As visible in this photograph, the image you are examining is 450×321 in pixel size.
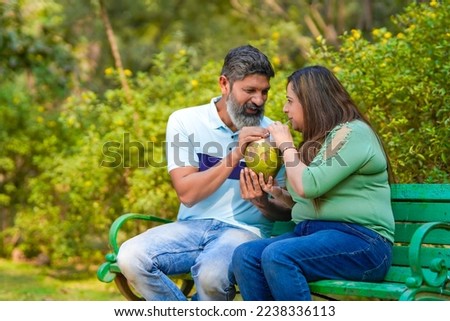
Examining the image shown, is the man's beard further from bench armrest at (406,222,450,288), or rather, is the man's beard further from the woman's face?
bench armrest at (406,222,450,288)

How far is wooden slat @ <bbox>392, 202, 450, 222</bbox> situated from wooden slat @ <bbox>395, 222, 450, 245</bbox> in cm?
4

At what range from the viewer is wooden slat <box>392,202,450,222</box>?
13.4 ft

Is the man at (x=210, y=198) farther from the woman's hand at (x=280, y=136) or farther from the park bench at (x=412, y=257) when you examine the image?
the park bench at (x=412, y=257)

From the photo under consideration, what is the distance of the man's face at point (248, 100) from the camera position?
14.8 feet

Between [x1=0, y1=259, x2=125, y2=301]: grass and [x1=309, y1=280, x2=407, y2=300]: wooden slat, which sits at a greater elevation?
[x1=309, y1=280, x2=407, y2=300]: wooden slat

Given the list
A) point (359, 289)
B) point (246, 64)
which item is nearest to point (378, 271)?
point (359, 289)

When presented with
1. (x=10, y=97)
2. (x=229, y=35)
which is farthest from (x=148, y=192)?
(x=229, y=35)

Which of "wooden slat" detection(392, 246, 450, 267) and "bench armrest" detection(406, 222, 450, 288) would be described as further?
"wooden slat" detection(392, 246, 450, 267)

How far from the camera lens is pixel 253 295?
396cm

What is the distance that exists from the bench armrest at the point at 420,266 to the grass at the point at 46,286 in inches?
148

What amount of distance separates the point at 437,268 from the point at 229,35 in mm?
11634

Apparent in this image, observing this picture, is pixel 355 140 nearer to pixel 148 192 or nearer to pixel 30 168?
pixel 148 192

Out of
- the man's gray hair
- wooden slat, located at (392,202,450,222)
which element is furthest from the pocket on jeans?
the man's gray hair

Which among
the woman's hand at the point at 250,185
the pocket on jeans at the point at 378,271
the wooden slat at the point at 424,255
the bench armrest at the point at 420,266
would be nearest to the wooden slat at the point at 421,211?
the wooden slat at the point at 424,255
